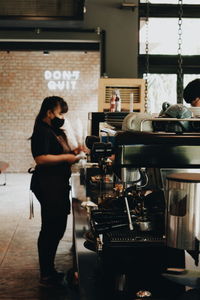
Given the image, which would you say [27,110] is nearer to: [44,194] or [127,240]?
[44,194]

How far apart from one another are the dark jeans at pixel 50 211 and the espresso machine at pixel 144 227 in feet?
4.19

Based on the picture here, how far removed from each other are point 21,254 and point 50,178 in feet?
4.83

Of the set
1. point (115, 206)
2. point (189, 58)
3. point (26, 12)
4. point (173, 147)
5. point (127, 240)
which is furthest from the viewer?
point (189, 58)

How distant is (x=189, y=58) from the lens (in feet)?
22.6

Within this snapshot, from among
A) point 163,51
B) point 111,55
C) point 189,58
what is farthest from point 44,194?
point 163,51

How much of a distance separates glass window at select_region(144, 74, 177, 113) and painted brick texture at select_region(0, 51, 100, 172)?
1400 mm

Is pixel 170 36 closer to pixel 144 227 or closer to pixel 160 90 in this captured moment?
pixel 160 90

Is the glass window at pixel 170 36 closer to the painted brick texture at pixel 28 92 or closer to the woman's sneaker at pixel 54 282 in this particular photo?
the painted brick texture at pixel 28 92

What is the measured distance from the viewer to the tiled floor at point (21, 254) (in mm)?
3777

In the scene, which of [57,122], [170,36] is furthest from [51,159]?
[170,36]

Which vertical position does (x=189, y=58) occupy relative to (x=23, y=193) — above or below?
above

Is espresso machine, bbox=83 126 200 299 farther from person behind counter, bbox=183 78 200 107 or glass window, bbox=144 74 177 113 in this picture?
glass window, bbox=144 74 177 113

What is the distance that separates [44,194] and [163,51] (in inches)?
232

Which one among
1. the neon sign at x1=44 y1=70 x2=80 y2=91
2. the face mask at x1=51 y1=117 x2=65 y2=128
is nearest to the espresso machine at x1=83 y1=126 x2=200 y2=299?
the face mask at x1=51 y1=117 x2=65 y2=128
